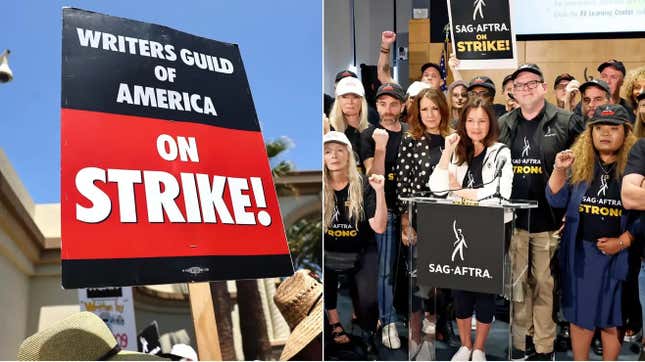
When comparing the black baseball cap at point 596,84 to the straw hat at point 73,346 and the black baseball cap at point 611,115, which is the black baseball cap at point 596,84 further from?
the straw hat at point 73,346

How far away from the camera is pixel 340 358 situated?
183 inches

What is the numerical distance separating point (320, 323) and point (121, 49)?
2.04 m

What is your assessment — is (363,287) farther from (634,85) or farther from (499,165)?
(634,85)

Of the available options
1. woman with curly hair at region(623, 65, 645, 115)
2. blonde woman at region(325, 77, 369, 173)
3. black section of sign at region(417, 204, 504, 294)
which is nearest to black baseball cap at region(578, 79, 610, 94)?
woman with curly hair at region(623, 65, 645, 115)

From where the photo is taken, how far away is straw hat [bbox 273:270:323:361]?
182 inches

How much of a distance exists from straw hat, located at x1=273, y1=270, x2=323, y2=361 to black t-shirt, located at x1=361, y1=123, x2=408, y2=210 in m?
0.65

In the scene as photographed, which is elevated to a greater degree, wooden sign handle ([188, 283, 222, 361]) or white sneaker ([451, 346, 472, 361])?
wooden sign handle ([188, 283, 222, 361])

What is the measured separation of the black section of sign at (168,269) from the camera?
3.09 m

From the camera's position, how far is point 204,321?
14.8 feet

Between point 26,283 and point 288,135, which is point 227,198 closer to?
point 288,135

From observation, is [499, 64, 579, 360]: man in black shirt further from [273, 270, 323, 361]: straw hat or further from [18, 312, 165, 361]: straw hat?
[18, 312, 165, 361]: straw hat

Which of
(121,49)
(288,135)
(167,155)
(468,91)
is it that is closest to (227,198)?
(167,155)

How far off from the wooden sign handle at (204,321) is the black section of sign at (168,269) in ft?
3.22


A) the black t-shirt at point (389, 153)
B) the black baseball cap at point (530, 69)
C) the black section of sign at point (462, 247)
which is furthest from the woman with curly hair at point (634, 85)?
the black t-shirt at point (389, 153)
